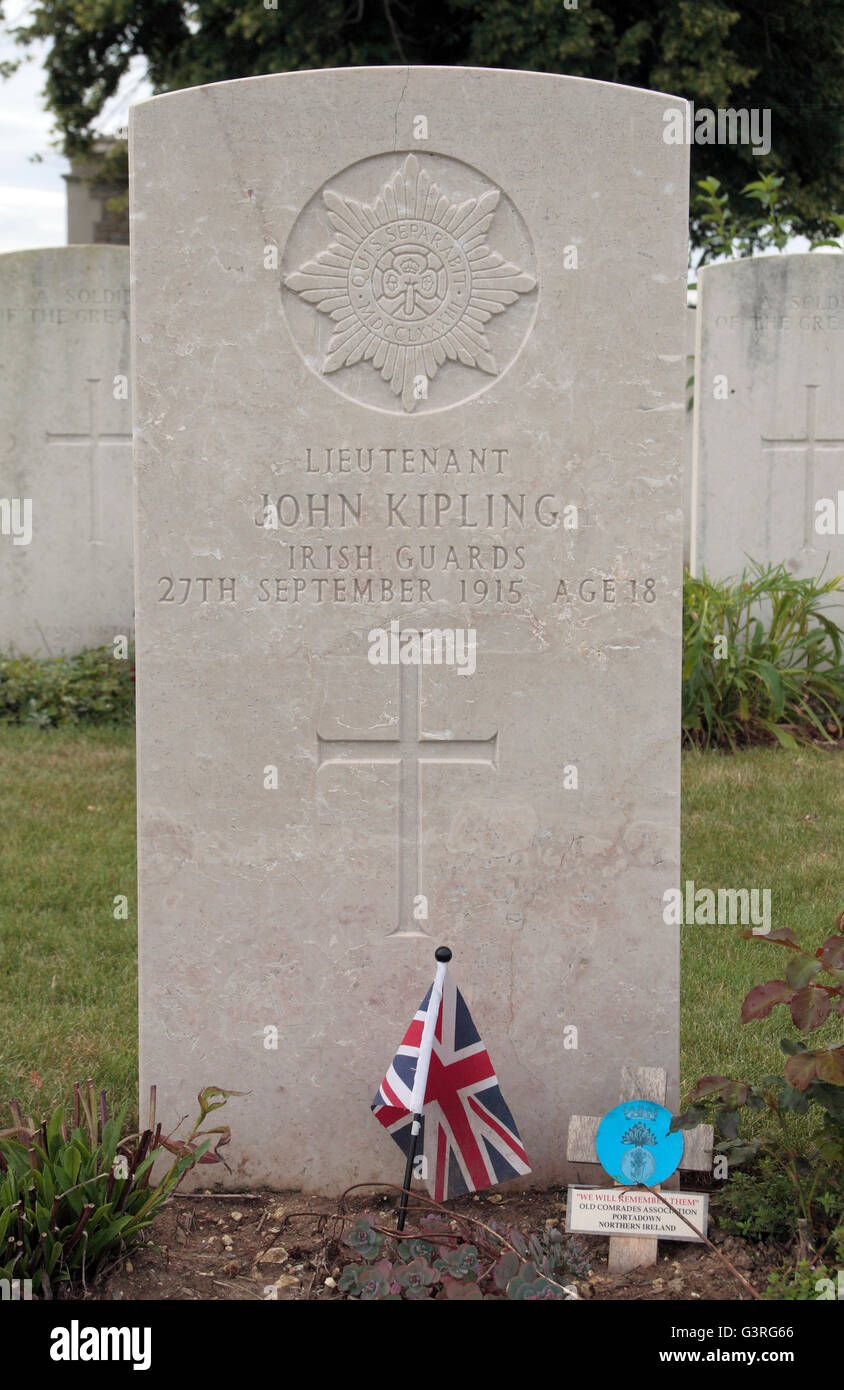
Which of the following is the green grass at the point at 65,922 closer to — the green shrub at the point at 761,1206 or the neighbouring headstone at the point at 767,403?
the green shrub at the point at 761,1206

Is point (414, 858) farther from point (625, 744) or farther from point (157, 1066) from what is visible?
point (157, 1066)

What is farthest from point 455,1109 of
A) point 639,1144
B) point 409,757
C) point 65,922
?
point 65,922

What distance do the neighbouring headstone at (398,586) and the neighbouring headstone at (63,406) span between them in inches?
204

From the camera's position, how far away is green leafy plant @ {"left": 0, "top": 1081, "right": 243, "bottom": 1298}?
252 centimetres

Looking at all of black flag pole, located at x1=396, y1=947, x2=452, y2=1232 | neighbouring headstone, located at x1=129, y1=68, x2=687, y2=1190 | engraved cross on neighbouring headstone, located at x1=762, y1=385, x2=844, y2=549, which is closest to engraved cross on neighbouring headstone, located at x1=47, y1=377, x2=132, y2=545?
engraved cross on neighbouring headstone, located at x1=762, y1=385, x2=844, y2=549

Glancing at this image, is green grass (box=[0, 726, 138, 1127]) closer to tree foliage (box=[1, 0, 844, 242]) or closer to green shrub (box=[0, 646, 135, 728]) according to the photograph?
green shrub (box=[0, 646, 135, 728])

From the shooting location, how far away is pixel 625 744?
3039 mm

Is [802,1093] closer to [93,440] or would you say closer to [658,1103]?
[658,1103]

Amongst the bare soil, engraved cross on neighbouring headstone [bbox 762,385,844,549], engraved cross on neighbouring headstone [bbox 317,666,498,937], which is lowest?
the bare soil

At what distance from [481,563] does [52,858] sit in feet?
9.48

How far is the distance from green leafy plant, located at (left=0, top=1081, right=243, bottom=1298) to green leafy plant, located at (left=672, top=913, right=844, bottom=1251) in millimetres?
1047

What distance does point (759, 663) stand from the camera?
6.96m

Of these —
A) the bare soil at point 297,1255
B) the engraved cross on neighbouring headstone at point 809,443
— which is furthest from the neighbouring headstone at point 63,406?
the bare soil at point 297,1255

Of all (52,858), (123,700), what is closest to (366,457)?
(52,858)
